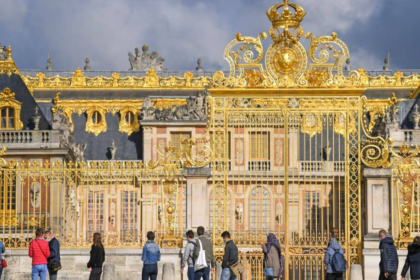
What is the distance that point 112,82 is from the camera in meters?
67.2

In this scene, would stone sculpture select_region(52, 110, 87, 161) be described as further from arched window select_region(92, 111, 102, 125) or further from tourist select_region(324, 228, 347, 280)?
tourist select_region(324, 228, 347, 280)

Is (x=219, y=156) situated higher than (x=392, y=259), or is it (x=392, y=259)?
(x=219, y=156)

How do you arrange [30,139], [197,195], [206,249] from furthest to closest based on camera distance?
[30,139], [197,195], [206,249]

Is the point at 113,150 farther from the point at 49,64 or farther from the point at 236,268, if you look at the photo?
the point at 236,268

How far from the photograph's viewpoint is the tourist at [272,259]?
31.4 metres

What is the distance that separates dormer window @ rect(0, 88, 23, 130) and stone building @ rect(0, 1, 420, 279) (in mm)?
59

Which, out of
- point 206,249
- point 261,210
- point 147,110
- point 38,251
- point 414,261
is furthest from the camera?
point 147,110

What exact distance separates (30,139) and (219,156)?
19.9 metres

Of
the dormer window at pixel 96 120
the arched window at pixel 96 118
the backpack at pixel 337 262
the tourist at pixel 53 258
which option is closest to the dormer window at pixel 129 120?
the dormer window at pixel 96 120

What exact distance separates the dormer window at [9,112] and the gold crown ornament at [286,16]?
73.4ft

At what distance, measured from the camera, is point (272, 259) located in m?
31.5

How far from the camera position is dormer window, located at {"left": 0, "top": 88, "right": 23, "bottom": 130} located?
185ft

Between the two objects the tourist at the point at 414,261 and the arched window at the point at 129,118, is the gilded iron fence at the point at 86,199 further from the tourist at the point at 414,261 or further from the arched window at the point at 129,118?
the arched window at the point at 129,118

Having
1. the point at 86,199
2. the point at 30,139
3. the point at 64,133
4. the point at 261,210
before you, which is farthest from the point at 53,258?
the point at 64,133
